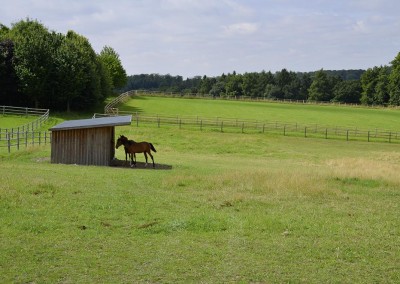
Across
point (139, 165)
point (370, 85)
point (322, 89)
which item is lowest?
point (139, 165)

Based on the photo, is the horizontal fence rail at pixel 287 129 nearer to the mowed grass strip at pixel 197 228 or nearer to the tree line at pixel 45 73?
the tree line at pixel 45 73

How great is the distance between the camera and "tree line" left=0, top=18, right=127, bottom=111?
55969mm

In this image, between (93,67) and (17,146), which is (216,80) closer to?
(93,67)

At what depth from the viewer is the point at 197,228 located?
10.6 m

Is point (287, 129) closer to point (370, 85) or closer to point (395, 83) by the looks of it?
point (395, 83)

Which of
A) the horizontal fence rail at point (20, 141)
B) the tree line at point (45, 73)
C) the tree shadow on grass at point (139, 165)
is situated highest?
the tree line at point (45, 73)

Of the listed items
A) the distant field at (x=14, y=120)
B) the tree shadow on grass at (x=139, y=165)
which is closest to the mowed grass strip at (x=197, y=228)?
the tree shadow on grass at (x=139, y=165)

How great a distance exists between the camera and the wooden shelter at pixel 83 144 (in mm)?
24172

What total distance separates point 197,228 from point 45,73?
4969 cm

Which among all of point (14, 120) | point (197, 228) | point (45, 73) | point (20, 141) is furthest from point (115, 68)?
point (197, 228)

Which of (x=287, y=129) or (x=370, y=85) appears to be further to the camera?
(x=370, y=85)

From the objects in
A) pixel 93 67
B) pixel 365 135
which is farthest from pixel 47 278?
pixel 93 67

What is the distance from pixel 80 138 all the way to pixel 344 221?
53.0 feet

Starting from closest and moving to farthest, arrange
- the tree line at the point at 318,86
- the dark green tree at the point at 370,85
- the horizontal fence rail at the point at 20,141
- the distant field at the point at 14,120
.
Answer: the horizontal fence rail at the point at 20,141 < the distant field at the point at 14,120 < the tree line at the point at 318,86 < the dark green tree at the point at 370,85
